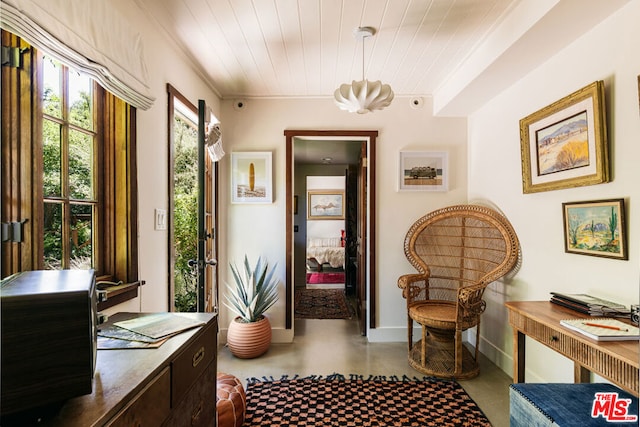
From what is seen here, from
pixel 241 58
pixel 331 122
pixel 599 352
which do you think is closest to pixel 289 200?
pixel 331 122

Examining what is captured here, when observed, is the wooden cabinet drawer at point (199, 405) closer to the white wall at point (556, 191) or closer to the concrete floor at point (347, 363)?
the concrete floor at point (347, 363)

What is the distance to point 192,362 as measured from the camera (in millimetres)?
1148

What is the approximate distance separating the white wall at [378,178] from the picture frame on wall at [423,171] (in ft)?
0.21

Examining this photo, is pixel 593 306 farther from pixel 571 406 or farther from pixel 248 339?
pixel 248 339

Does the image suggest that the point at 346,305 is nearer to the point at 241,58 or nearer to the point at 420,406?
the point at 420,406

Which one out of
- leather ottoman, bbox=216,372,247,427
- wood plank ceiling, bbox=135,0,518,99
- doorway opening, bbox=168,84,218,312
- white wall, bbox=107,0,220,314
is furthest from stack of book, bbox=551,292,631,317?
white wall, bbox=107,0,220,314

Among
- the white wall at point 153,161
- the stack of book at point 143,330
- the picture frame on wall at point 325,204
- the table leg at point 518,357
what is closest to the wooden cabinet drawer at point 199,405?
the stack of book at point 143,330

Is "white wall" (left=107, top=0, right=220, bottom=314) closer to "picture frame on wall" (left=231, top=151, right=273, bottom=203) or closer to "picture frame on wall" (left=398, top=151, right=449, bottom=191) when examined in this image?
"picture frame on wall" (left=231, top=151, right=273, bottom=203)

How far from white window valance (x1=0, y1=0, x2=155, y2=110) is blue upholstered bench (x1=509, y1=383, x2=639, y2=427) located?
2.34 metres

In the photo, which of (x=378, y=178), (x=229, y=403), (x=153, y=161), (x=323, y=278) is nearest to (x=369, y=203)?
(x=378, y=178)

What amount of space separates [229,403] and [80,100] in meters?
1.73

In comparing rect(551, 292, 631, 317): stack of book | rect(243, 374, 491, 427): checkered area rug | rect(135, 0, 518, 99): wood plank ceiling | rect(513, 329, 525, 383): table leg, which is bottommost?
rect(243, 374, 491, 427): checkered area rug

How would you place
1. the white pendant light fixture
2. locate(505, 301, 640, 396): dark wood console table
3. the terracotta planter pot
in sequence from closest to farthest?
locate(505, 301, 640, 396): dark wood console table < the white pendant light fixture < the terracotta planter pot

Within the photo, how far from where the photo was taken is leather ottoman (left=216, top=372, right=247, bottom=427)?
1.69 meters
